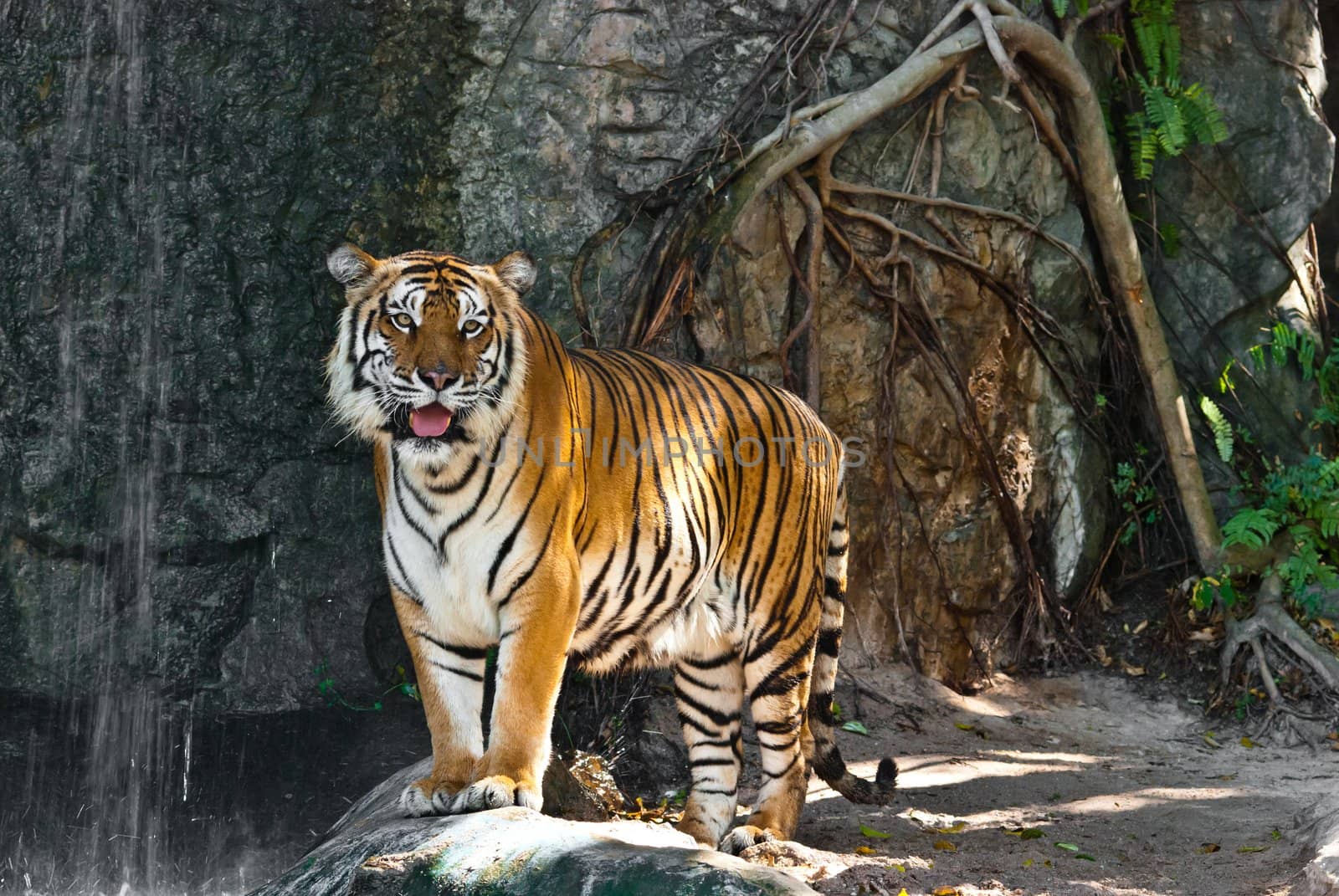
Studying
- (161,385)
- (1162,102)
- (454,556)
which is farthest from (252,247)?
(1162,102)

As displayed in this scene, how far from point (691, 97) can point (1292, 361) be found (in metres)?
3.77

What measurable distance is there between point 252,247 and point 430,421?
10.1ft

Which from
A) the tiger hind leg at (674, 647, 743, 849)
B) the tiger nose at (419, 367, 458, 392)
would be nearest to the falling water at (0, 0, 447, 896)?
the tiger hind leg at (674, 647, 743, 849)

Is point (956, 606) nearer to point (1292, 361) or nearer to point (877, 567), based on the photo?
point (877, 567)

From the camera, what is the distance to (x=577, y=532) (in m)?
3.98

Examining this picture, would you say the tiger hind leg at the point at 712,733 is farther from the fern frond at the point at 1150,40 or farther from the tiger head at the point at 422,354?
the fern frond at the point at 1150,40

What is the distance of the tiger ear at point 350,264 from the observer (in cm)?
375

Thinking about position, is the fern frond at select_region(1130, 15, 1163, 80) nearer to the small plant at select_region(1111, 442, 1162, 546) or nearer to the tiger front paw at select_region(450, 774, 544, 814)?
the small plant at select_region(1111, 442, 1162, 546)

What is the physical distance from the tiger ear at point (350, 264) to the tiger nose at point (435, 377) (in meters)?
0.39

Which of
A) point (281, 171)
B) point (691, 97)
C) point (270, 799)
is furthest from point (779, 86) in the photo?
point (270, 799)

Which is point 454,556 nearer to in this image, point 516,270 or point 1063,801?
point 516,270

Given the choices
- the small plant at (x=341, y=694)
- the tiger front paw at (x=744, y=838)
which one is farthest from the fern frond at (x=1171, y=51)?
the small plant at (x=341, y=694)

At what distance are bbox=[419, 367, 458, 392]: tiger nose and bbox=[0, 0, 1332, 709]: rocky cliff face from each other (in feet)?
8.64

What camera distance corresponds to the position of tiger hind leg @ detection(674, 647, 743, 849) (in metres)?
4.73
